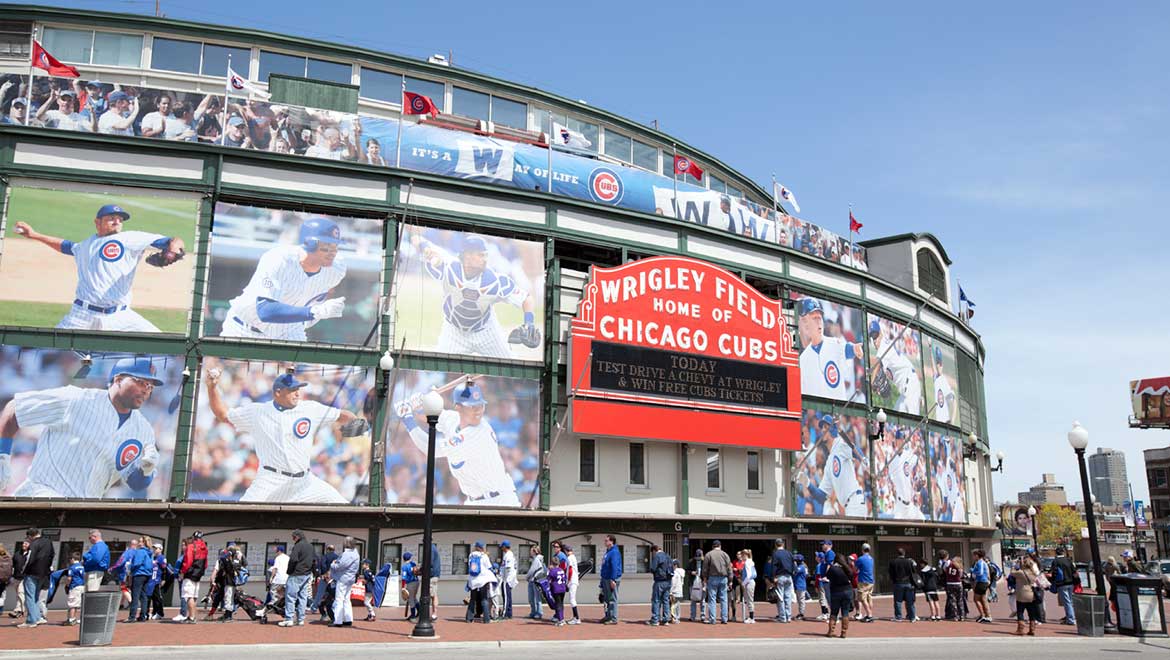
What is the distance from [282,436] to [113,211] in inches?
317

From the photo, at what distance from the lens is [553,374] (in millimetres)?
29828

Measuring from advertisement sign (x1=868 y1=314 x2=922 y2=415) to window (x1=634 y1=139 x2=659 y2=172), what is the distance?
12888mm

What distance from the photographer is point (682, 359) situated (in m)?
31.7

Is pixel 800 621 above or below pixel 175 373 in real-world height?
below

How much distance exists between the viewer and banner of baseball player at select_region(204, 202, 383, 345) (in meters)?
26.7

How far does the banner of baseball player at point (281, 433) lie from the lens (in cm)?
2544

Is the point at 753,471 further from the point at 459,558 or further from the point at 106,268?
the point at 106,268

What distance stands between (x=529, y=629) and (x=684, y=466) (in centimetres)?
1270

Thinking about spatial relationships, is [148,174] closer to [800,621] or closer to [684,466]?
[684,466]

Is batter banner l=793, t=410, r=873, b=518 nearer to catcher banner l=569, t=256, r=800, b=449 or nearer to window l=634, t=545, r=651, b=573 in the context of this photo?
catcher banner l=569, t=256, r=800, b=449

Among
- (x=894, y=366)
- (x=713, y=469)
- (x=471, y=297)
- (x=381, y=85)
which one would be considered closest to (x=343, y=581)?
(x=471, y=297)

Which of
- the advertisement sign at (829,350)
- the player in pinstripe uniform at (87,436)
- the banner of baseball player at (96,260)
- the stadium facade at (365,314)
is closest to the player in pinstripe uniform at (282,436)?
the stadium facade at (365,314)

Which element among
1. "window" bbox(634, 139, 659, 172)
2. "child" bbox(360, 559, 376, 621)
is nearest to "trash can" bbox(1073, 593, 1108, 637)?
"child" bbox(360, 559, 376, 621)

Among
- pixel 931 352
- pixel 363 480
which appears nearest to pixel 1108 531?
pixel 931 352
